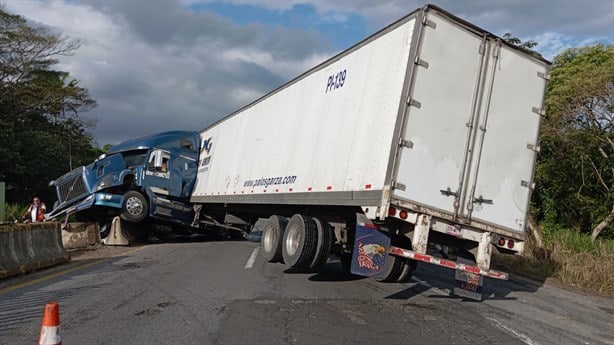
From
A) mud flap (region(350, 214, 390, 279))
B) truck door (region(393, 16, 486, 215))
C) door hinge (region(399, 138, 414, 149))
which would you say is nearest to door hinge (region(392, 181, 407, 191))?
truck door (region(393, 16, 486, 215))

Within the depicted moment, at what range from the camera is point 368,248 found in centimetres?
815

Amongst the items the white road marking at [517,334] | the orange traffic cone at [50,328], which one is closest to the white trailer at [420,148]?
the white road marking at [517,334]

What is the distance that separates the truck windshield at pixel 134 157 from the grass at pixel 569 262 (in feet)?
34.8

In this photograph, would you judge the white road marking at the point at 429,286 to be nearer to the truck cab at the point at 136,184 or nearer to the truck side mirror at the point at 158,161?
the truck cab at the point at 136,184

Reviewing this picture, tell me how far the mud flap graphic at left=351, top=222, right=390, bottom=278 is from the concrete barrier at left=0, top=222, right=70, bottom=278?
19.6 ft

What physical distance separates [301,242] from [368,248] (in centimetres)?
145

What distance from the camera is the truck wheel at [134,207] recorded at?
644 inches

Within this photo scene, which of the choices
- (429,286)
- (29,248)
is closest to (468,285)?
(429,286)

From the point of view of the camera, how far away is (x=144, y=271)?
1081cm

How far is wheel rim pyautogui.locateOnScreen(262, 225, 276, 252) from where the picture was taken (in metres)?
10.5

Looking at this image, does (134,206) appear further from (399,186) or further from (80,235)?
(399,186)

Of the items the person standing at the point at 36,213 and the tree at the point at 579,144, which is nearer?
the tree at the point at 579,144

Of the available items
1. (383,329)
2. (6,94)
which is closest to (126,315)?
(383,329)

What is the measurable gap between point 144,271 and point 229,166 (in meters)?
4.44
